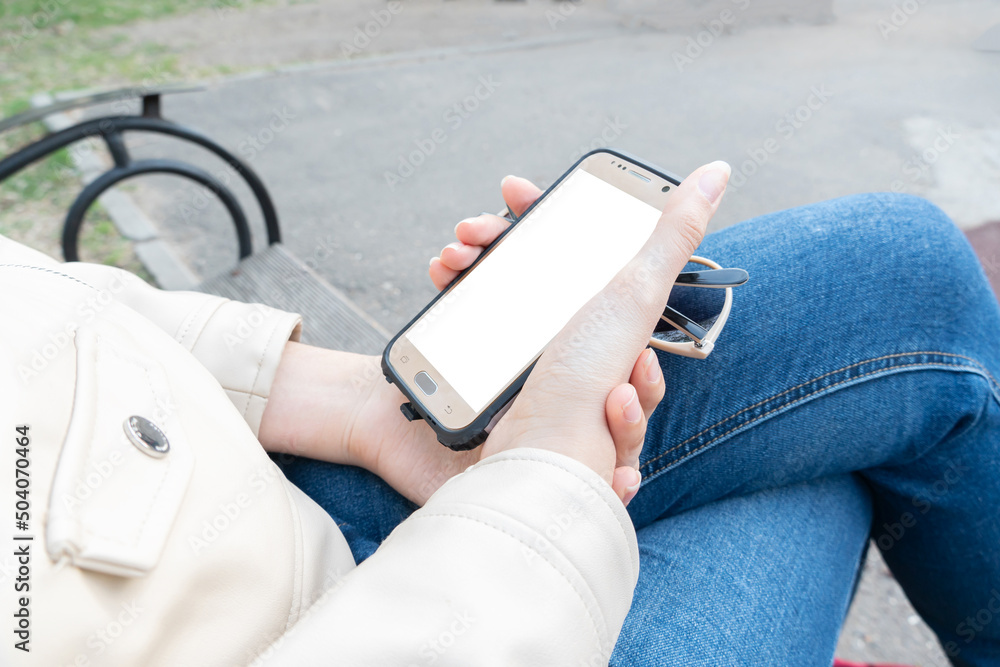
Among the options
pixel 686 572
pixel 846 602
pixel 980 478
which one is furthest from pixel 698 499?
pixel 980 478

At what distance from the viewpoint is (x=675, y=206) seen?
3.03 ft

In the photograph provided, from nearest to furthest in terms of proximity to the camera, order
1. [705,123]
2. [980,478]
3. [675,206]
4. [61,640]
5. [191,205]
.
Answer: [61,640] < [675,206] < [980,478] < [191,205] < [705,123]

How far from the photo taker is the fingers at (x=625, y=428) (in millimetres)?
809

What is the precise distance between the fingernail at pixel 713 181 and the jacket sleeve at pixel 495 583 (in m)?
0.45

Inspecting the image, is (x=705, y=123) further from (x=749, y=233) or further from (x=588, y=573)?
A: (x=588, y=573)

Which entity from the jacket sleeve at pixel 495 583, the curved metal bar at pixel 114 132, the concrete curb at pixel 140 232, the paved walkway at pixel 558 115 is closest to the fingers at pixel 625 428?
the jacket sleeve at pixel 495 583

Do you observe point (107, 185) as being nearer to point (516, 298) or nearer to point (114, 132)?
point (114, 132)

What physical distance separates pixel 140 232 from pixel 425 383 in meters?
2.70

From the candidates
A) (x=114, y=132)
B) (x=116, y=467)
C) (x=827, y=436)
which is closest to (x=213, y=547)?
(x=116, y=467)

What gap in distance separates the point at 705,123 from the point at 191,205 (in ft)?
10.3

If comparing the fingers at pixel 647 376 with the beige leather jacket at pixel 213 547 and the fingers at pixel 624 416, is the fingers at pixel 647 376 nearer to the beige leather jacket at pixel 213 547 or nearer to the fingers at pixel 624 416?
the fingers at pixel 624 416

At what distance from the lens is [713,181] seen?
95 centimetres

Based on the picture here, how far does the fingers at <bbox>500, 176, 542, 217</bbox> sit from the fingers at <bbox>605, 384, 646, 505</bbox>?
535mm

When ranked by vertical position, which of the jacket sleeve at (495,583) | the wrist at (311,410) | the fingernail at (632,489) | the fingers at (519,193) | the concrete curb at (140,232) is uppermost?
the fingers at (519,193)
